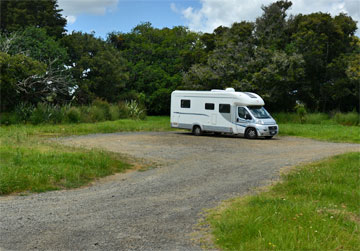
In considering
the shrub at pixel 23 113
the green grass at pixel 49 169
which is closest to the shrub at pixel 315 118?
the shrub at pixel 23 113

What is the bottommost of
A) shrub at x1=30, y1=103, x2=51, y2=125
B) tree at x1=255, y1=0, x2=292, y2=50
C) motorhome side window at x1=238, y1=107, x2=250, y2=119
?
shrub at x1=30, y1=103, x2=51, y2=125

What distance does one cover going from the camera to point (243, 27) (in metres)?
35.9

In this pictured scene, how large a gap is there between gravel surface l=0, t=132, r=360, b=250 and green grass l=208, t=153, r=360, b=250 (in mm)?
527

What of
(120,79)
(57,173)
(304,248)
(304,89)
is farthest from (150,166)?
(120,79)

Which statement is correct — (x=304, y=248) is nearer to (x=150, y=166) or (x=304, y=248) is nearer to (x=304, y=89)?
(x=150, y=166)

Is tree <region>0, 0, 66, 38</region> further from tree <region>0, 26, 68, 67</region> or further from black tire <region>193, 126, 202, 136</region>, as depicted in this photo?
black tire <region>193, 126, 202, 136</region>

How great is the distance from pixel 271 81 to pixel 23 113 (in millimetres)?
17502

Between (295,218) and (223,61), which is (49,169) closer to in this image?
(295,218)

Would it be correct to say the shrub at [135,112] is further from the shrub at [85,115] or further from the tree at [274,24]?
the tree at [274,24]

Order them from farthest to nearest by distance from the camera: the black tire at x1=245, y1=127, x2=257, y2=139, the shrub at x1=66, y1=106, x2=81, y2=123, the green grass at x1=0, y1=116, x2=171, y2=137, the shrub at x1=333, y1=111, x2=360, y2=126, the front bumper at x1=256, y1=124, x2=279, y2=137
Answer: the shrub at x1=333, y1=111, x2=360, y2=126
the shrub at x1=66, y1=106, x2=81, y2=123
the green grass at x1=0, y1=116, x2=171, y2=137
the black tire at x1=245, y1=127, x2=257, y2=139
the front bumper at x1=256, y1=124, x2=279, y2=137

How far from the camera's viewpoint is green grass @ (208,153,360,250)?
5262 mm

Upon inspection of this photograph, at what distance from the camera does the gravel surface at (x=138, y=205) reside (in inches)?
221

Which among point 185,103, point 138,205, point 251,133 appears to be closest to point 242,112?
point 251,133

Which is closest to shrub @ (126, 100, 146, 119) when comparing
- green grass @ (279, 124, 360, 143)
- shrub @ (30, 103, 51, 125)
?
shrub @ (30, 103, 51, 125)
